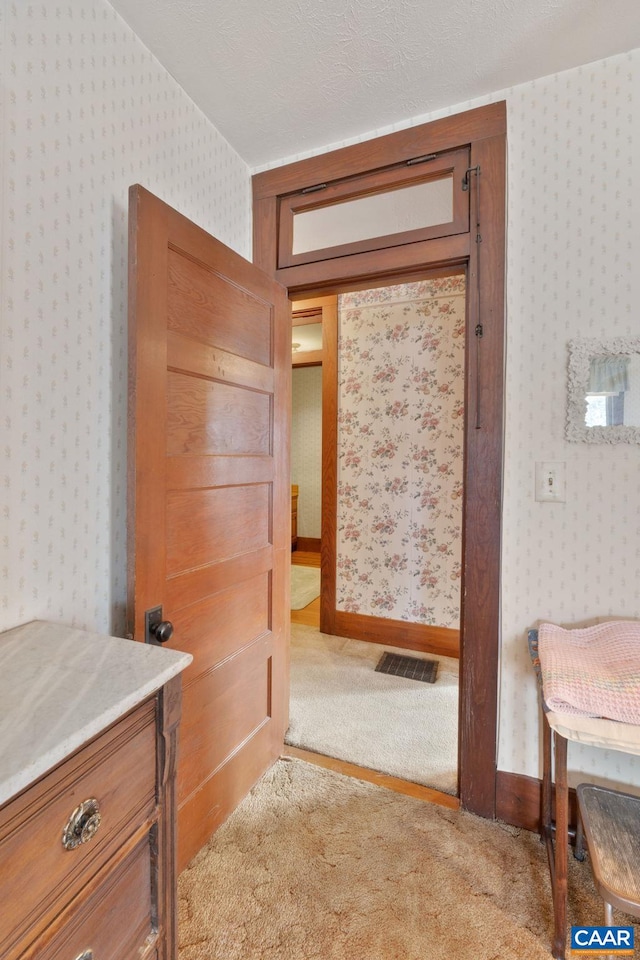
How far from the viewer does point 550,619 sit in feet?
4.85

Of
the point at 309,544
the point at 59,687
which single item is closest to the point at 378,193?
the point at 59,687

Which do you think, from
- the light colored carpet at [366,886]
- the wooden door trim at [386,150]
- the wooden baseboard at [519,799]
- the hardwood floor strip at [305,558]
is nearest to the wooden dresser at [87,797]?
the light colored carpet at [366,886]

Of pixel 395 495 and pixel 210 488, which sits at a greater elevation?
pixel 210 488

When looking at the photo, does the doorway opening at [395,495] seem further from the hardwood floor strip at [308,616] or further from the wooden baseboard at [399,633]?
the hardwood floor strip at [308,616]

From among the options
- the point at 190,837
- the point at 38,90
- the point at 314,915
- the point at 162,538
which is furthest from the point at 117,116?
the point at 314,915

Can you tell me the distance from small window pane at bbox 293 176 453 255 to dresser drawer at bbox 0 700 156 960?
69.4 inches

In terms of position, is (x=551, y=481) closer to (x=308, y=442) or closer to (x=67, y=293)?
(x=67, y=293)

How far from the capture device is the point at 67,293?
3.60ft

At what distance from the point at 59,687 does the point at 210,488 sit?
0.74 m

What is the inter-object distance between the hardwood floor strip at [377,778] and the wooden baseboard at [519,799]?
17cm

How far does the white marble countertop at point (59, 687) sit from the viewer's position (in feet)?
1.92

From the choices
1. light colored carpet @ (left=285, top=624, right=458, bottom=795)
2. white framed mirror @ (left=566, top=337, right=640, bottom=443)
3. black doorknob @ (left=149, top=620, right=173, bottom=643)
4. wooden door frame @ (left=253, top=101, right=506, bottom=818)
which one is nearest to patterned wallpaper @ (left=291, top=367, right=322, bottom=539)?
light colored carpet @ (left=285, top=624, right=458, bottom=795)

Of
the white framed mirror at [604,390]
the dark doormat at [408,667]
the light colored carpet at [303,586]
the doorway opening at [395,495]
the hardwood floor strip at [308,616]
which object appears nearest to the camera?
the white framed mirror at [604,390]

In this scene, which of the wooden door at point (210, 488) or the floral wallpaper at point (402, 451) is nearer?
the wooden door at point (210, 488)
